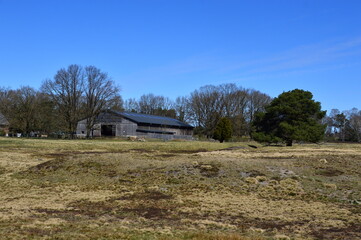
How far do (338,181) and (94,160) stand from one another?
16.0 meters

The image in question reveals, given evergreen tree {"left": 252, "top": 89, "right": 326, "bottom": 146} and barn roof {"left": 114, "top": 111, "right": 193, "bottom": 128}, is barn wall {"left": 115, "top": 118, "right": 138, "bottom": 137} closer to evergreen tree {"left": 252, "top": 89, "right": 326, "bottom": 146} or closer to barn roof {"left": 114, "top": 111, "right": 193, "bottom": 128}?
barn roof {"left": 114, "top": 111, "right": 193, "bottom": 128}

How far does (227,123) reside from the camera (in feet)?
232

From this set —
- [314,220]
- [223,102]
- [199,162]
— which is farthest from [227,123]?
[314,220]

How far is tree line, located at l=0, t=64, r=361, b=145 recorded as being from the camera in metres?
53.4

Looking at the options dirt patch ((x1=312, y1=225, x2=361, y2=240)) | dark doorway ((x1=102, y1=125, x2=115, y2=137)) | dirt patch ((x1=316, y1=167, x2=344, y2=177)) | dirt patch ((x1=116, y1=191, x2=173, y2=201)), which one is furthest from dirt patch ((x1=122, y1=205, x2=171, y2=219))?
dark doorway ((x1=102, y1=125, x2=115, y2=137))

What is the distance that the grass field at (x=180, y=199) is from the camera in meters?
10.5

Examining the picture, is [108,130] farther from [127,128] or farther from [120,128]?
[127,128]

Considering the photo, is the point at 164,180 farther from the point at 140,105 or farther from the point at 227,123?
the point at 140,105

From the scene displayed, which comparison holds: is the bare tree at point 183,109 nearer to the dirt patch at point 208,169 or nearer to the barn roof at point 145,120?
the barn roof at point 145,120

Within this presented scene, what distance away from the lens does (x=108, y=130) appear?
82.2 metres

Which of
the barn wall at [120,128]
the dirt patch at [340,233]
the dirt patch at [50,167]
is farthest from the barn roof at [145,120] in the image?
the dirt patch at [340,233]

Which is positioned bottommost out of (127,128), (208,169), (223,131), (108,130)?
(208,169)

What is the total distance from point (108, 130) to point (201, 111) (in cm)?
3246

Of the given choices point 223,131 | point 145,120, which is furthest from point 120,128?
point 223,131
